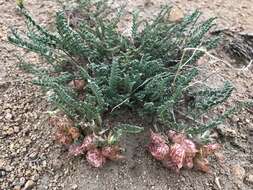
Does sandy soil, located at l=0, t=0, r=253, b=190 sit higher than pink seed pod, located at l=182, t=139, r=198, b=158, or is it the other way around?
pink seed pod, located at l=182, t=139, r=198, b=158

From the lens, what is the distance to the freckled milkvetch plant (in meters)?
1.84

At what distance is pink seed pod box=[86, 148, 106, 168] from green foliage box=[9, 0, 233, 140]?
137 millimetres

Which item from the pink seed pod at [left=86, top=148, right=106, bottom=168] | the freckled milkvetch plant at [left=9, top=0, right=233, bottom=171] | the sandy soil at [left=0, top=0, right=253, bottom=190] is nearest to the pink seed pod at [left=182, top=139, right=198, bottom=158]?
the freckled milkvetch plant at [left=9, top=0, right=233, bottom=171]

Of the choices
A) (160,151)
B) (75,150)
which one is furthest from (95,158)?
(160,151)

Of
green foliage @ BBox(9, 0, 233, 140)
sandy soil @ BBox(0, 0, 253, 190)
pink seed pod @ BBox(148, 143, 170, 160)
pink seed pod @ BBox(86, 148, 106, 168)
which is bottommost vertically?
sandy soil @ BBox(0, 0, 253, 190)

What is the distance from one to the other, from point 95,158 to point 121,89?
0.38 metres

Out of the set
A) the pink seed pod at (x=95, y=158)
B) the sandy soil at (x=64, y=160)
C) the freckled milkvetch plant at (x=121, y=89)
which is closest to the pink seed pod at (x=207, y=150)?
the freckled milkvetch plant at (x=121, y=89)

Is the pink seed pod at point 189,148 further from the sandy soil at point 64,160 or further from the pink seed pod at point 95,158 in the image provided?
the pink seed pod at point 95,158

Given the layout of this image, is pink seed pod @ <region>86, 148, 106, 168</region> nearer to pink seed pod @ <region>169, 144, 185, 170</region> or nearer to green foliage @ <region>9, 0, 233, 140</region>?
green foliage @ <region>9, 0, 233, 140</region>

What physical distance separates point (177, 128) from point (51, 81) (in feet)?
1.97

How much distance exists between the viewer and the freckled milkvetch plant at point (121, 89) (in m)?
1.84

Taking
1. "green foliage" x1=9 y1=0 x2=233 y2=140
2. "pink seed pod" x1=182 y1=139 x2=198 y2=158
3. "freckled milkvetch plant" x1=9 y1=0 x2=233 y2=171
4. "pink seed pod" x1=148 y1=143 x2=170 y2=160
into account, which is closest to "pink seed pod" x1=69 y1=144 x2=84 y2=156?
"freckled milkvetch plant" x1=9 y1=0 x2=233 y2=171

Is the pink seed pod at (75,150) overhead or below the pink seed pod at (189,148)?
below

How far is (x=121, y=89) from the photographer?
203 cm
